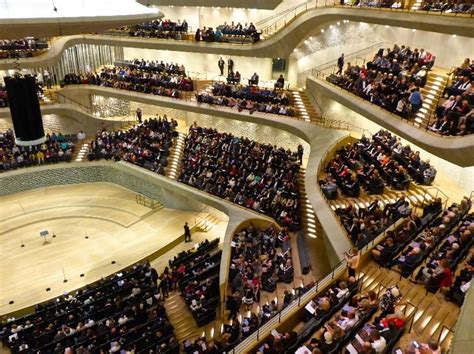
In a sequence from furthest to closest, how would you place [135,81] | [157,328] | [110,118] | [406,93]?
[110,118] < [135,81] < [406,93] < [157,328]

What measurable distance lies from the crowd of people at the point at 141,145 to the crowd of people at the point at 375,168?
9.15 m

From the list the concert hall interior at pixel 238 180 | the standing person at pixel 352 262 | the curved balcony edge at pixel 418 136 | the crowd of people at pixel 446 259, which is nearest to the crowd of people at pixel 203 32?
the concert hall interior at pixel 238 180

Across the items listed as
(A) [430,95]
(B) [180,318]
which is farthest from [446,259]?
(B) [180,318]

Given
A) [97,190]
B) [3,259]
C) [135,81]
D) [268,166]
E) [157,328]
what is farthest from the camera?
[135,81]

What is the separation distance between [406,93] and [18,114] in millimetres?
12236

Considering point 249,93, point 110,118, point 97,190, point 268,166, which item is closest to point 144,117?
point 110,118

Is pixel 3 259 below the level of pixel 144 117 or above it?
below

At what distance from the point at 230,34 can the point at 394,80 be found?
10717 millimetres

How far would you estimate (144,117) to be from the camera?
26.0 metres

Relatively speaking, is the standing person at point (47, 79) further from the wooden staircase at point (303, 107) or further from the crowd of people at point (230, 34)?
the wooden staircase at point (303, 107)

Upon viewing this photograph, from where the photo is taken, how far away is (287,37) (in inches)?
816

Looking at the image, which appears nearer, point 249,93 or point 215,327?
point 215,327

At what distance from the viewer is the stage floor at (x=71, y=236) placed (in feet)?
48.0

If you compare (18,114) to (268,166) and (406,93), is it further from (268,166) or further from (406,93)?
(406,93)
